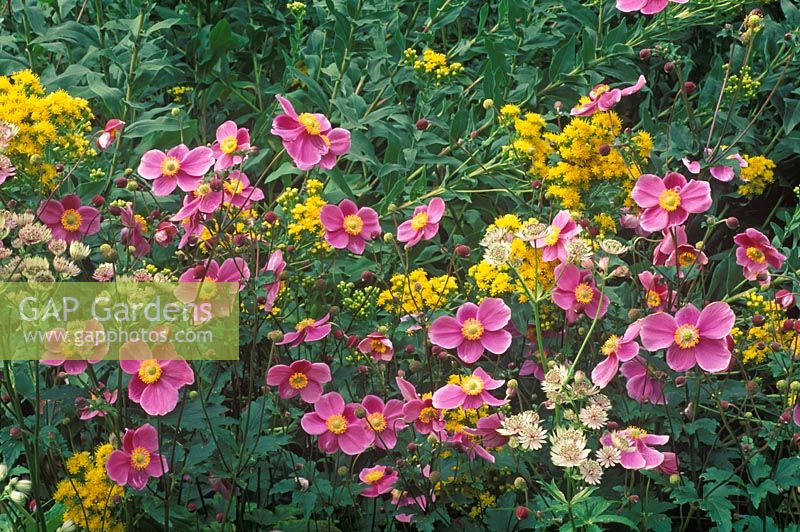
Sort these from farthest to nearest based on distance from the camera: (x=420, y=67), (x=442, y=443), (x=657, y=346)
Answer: (x=420, y=67)
(x=442, y=443)
(x=657, y=346)

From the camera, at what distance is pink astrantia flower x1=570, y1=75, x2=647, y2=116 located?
2156mm

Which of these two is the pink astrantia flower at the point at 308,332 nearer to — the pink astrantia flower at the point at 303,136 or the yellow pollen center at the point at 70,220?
the pink astrantia flower at the point at 303,136

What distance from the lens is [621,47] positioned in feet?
9.63

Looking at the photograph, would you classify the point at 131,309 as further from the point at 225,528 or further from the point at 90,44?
the point at 90,44

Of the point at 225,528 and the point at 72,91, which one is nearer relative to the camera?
the point at 225,528

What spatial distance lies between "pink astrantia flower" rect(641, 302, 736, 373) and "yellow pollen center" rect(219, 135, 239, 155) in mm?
852

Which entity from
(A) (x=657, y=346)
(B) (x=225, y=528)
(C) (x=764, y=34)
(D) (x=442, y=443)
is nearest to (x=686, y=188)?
(A) (x=657, y=346)

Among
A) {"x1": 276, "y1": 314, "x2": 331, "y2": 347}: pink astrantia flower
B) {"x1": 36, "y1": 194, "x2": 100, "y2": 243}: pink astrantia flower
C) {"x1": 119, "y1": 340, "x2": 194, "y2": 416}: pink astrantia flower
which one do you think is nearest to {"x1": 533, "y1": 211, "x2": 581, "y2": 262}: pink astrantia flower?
{"x1": 276, "y1": 314, "x2": 331, "y2": 347}: pink astrantia flower

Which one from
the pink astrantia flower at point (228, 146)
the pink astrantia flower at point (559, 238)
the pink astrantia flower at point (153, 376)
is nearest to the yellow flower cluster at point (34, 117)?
the pink astrantia flower at point (228, 146)

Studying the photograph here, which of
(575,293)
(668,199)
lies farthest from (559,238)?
(668,199)

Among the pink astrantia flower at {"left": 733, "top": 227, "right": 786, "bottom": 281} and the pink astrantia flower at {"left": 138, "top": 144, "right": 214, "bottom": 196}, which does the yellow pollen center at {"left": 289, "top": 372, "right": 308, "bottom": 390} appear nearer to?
the pink astrantia flower at {"left": 138, "top": 144, "right": 214, "bottom": 196}

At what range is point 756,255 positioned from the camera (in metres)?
2.08

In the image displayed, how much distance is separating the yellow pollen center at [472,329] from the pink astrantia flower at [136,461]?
0.60 m

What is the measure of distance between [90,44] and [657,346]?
6.38 feet
